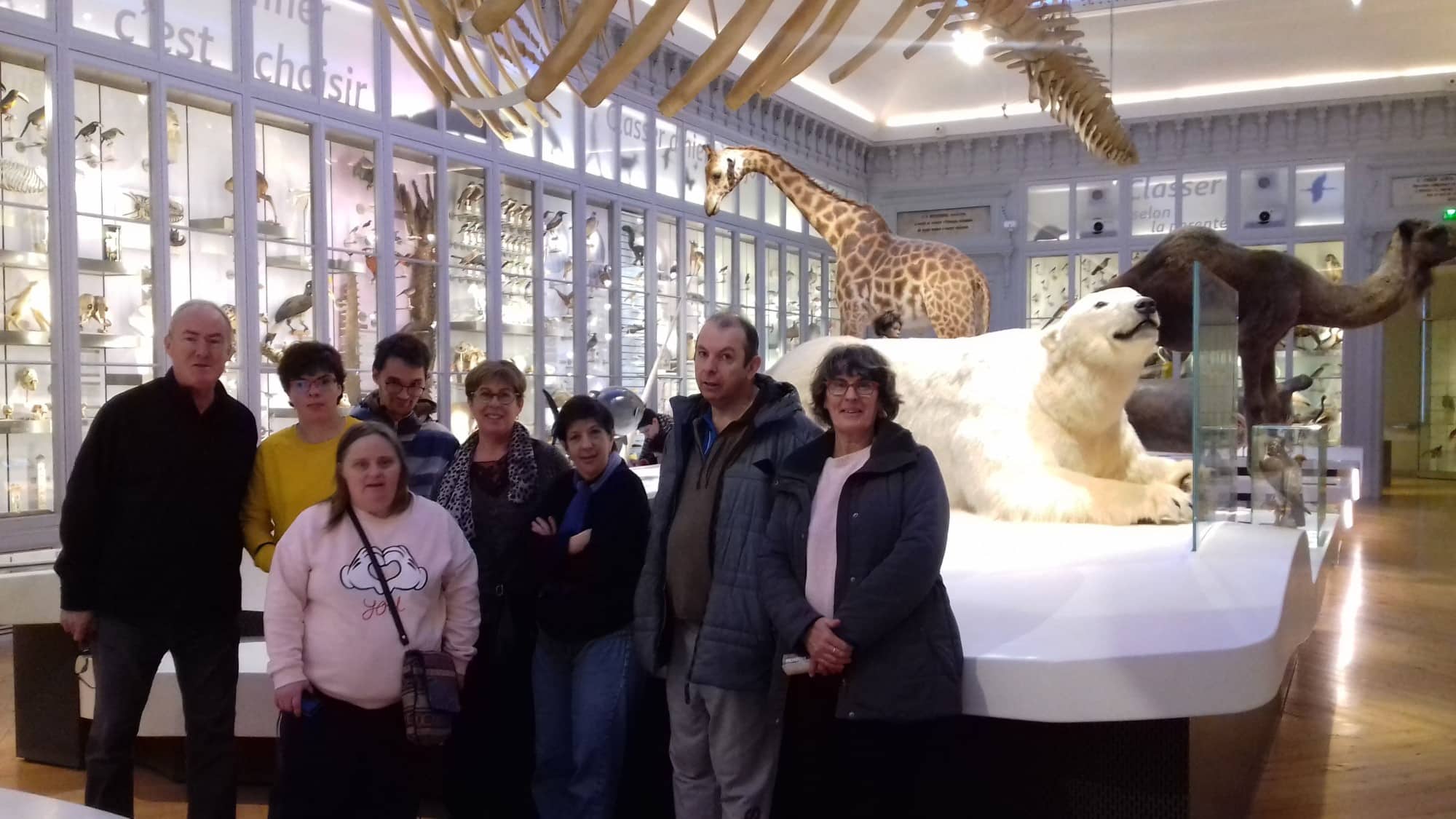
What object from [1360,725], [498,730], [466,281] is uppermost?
[466,281]

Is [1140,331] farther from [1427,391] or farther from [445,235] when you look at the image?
[1427,391]

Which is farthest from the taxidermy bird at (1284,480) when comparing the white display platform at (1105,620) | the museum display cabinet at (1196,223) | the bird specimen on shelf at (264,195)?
the museum display cabinet at (1196,223)

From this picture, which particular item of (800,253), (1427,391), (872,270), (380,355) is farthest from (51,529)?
(1427,391)

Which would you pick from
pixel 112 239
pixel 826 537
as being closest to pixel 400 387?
pixel 826 537

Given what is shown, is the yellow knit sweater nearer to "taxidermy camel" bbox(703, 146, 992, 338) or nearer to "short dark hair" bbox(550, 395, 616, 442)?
"short dark hair" bbox(550, 395, 616, 442)

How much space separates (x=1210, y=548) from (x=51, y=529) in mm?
5475

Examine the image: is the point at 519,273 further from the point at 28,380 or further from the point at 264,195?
the point at 28,380

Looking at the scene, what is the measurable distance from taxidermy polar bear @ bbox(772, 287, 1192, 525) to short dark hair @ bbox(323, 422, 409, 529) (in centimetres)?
140

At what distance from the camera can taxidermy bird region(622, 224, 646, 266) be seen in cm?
981

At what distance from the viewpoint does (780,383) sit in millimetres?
2445

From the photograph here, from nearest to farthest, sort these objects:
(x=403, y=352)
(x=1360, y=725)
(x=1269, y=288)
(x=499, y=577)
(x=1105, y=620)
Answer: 1. (x=1105, y=620)
2. (x=499, y=577)
3. (x=403, y=352)
4. (x=1360, y=725)
5. (x=1269, y=288)

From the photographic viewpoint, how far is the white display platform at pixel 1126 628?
215 cm

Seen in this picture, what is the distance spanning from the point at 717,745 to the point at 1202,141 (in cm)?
1253

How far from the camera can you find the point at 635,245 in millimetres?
9875
